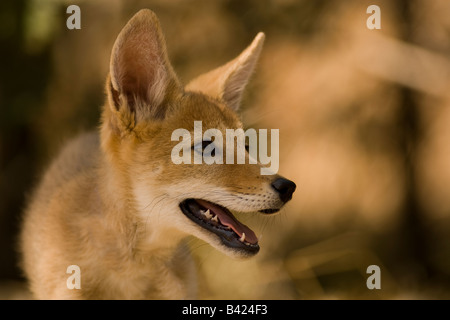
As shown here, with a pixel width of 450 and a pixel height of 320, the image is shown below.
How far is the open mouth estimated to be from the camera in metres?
2.41

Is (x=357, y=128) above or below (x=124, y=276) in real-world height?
above

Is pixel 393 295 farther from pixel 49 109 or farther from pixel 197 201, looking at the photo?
pixel 49 109

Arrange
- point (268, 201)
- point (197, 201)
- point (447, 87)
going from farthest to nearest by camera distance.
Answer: point (447, 87) < point (197, 201) < point (268, 201)

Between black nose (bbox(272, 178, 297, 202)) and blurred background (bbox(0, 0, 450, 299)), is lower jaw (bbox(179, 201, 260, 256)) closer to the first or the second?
black nose (bbox(272, 178, 297, 202))

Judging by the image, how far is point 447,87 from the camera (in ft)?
14.2

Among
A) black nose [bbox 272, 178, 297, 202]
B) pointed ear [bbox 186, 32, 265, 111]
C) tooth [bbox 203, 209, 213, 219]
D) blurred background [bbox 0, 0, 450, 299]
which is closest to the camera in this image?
black nose [bbox 272, 178, 297, 202]

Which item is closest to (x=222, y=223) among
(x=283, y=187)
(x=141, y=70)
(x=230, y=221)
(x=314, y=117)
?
(x=230, y=221)

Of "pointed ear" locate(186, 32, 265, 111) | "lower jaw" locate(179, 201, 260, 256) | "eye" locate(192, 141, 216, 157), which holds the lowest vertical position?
"lower jaw" locate(179, 201, 260, 256)

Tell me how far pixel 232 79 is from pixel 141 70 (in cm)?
58

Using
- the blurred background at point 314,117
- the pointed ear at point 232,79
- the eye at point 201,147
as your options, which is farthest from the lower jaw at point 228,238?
the blurred background at point 314,117

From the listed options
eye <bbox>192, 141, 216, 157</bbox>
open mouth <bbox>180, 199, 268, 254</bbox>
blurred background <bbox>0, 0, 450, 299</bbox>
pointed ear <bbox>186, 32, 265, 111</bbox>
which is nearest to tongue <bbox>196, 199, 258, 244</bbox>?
open mouth <bbox>180, 199, 268, 254</bbox>

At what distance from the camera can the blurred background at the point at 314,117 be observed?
4.13 metres
